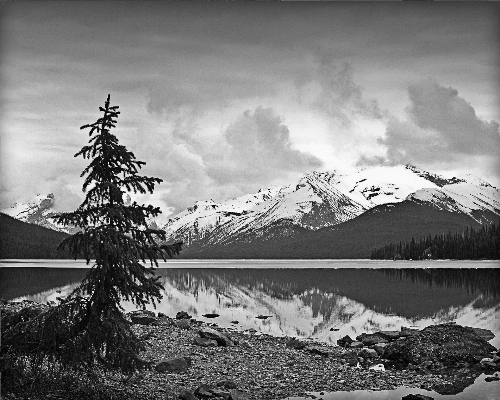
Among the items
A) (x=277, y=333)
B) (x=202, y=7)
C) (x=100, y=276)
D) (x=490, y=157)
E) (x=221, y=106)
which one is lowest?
(x=277, y=333)

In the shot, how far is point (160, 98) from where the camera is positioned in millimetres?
11055

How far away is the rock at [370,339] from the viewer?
909 centimetres

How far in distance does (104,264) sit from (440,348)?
4.68 metres

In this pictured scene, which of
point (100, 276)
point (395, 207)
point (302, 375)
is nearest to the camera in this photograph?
point (100, 276)

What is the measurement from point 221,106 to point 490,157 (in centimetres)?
492

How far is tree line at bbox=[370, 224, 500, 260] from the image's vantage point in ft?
71.1

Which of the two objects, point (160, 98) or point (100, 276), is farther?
point (160, 98)

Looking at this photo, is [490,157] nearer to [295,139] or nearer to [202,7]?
[295,139]

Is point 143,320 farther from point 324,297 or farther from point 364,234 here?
point 364,234

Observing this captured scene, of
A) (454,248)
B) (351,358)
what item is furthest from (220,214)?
(351,358)

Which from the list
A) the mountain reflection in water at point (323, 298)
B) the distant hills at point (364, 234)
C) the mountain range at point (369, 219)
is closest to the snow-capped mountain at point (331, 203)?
the mountain range at point (369, 219)

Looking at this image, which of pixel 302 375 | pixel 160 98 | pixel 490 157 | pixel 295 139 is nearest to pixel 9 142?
pixel 160 98

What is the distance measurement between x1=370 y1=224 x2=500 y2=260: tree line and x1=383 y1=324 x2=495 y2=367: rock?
1208 centimetres

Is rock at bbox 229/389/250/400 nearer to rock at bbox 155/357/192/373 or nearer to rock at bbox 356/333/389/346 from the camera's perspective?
rock at bbox 155/357/192/373
